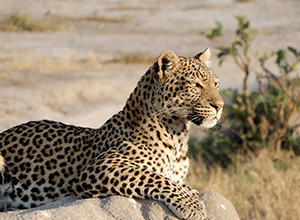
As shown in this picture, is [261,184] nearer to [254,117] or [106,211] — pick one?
[254,117]

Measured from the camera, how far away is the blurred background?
33.8ft

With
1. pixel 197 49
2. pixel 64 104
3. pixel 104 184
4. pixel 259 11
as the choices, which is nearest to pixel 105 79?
pixel 64 104

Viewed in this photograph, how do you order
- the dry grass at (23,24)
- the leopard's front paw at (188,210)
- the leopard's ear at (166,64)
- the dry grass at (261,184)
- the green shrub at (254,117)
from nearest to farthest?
the leopard's front paw at (188,210) → the leopard's ear at (166,64) → the dry grass at (261,184) → the green shrub at (254,117) → the dry grass at (23,24)

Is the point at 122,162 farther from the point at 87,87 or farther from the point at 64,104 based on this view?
the point at 87,87

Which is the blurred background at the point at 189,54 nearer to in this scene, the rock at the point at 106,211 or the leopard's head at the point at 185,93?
the leopard's head at the point at 185,93

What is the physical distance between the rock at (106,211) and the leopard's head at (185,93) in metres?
0.83

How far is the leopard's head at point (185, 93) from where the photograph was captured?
6055 mm

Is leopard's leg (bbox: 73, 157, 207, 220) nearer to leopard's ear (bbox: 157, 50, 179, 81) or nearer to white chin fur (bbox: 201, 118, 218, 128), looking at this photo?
white chin fur (bbox: 201, 118, 218, 128)

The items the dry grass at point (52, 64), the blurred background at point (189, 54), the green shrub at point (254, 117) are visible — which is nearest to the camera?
the blurred background at point (189, 54)

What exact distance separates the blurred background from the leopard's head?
1.91 feet

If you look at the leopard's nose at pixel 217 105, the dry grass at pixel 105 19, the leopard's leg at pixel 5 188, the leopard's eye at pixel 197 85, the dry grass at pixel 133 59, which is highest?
the leopard's eye at pixel 197 85

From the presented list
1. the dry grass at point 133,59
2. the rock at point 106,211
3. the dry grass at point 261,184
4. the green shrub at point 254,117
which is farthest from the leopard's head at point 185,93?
the dry grass at point 133,59

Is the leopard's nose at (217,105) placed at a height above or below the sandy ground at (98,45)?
above

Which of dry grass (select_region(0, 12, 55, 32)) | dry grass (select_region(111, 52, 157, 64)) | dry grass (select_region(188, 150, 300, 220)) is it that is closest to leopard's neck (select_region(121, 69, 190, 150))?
dry grass (select_region(188, 150, 300, 220))
